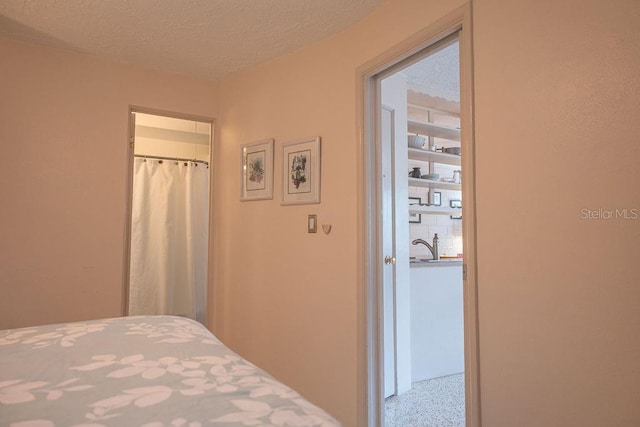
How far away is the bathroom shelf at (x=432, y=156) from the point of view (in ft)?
11.3

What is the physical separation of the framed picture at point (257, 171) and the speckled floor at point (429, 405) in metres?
1.63

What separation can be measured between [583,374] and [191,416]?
107 cm

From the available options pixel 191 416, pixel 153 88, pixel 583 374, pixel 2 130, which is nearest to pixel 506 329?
pixel 583 374

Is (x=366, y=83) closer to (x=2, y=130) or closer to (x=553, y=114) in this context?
(x=553, y=114)

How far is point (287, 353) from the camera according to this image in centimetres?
252

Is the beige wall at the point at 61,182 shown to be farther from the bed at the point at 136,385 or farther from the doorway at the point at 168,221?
the bed at the point at 136,385

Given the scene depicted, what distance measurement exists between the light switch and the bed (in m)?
1.16

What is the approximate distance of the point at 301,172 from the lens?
8.05 ft

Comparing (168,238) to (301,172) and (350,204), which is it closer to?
(301,172)

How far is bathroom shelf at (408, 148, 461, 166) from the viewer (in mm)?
3430

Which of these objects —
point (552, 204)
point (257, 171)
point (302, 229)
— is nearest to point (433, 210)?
point (302, 229)

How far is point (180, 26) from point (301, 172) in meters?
1.13

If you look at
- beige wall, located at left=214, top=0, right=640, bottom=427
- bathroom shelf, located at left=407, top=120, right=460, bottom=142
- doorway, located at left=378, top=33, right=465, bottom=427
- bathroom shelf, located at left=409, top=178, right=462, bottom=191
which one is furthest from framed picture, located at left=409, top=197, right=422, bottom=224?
beige wall, located at left=214, top=0, right=640, bottom=427

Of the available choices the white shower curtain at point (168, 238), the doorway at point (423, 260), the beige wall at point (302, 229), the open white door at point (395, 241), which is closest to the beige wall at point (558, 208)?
the beige wall at point (302, 229)
